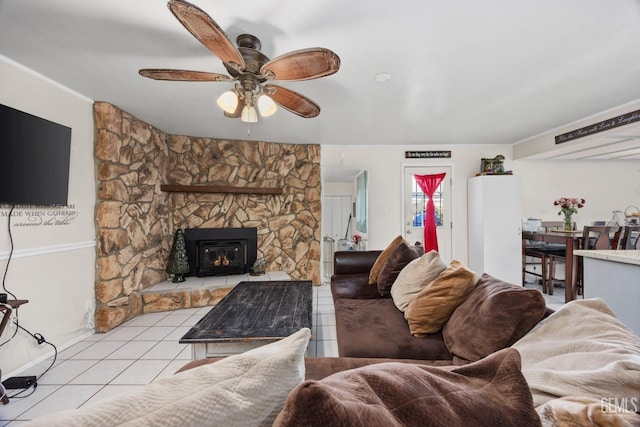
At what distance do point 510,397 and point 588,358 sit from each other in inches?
15.9

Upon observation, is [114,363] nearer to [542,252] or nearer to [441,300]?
[441,300]

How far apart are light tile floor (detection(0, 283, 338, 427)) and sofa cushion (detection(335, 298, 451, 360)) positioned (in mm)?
603

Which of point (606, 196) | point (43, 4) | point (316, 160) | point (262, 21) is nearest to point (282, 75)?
point (262, 21)

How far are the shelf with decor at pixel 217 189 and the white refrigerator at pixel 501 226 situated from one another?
319 cm

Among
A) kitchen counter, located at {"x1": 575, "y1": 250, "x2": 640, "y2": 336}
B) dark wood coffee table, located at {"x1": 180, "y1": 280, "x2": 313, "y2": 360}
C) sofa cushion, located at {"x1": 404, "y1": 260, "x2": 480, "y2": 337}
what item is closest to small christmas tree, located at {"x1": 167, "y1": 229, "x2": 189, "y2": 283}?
dark wood coffee table, located at {"x1": 180, "y1": 280, "x2": 313, "y2": 360}

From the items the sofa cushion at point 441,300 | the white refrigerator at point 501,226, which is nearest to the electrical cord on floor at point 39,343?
the sofa cushion at point 441,300

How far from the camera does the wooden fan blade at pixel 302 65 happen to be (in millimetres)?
1444

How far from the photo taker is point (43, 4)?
4.98 feet

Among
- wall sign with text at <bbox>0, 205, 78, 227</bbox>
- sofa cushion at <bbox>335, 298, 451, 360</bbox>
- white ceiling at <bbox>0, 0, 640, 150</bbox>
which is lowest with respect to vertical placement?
sofa cushion at <bbox>335, 298, 451, 360</bbox>

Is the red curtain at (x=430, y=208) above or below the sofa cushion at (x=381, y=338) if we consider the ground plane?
above

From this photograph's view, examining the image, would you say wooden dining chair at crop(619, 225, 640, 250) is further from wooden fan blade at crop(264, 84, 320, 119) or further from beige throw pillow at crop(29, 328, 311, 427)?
beige throw pillow at crop(29, 328, 311, 427)

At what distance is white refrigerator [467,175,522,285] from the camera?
4121 millimetres

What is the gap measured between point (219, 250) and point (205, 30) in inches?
130

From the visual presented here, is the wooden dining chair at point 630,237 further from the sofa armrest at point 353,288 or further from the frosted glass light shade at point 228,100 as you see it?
the frosted glass light shade at point 228,100
